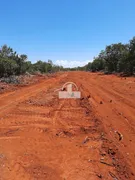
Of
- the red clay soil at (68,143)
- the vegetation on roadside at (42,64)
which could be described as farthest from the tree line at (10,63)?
the red clay soil at (68,143)

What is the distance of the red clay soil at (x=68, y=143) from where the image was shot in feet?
12.8

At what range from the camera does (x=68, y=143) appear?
5230 mm

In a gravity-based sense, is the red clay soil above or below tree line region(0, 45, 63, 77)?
below

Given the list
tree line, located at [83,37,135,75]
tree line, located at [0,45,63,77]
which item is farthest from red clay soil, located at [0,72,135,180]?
tree line, located at [83,37,135,75]

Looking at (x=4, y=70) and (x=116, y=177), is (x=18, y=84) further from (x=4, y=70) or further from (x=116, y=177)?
(x=116, y=177)

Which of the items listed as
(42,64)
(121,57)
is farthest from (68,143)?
(42,64)

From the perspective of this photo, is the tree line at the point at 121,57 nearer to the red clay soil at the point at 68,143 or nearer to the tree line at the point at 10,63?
the tree line at the point at 10,63

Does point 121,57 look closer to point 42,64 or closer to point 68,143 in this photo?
point 42,64

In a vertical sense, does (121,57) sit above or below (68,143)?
above

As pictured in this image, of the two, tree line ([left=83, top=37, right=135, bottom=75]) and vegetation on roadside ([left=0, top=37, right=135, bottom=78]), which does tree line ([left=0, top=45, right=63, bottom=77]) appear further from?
tree line ([left=83, top=37, right=135, bottom=75])

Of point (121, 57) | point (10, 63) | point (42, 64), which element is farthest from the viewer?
point (42, 64)

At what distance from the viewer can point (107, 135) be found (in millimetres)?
5547

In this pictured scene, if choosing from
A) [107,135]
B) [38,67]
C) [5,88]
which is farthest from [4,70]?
[38,67]

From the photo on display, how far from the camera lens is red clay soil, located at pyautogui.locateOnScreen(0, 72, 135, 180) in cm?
391
